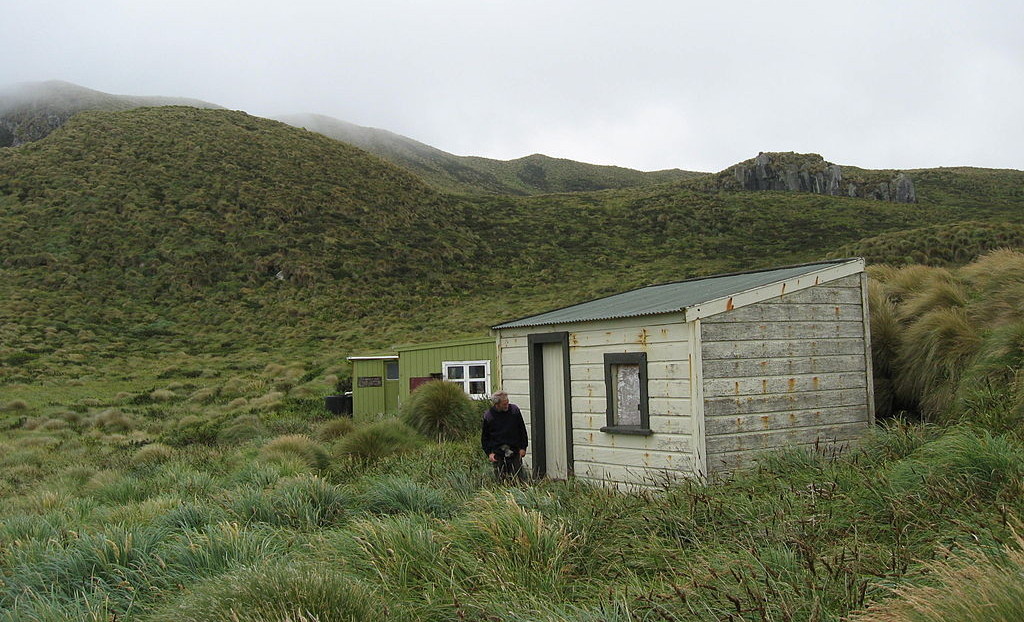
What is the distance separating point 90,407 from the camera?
23.6m

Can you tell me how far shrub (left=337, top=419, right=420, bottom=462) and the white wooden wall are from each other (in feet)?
10.3

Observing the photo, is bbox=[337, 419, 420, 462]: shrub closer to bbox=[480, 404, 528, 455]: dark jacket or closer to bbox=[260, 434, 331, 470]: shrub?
bbox=[260, 434, 331, 470]: shrub

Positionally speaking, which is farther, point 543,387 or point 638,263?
point 638,263

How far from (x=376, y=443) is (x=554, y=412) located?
329 cm

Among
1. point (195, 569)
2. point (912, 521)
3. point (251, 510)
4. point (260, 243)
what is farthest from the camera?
point (260, 243)

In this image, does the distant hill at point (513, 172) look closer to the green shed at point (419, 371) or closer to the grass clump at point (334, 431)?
the green shed at point (419, 371)

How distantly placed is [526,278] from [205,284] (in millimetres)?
16588

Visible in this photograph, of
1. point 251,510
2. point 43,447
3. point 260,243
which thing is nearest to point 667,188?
point 260,243

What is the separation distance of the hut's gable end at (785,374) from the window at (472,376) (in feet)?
29.2

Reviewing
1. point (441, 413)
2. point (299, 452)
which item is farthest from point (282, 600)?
point (441, 413)

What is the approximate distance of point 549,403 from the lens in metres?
9.91

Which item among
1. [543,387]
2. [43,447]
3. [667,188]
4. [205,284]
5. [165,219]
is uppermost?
[667,188]

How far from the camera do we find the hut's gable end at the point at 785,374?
754cm

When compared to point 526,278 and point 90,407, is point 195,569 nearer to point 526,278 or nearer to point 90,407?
point 90,407
